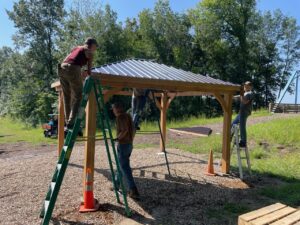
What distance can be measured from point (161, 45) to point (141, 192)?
27914 millimetres

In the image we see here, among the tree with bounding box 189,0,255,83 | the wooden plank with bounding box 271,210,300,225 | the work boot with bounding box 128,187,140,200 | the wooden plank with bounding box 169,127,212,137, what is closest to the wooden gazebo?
the work boot with bounding box 128,187,140,200

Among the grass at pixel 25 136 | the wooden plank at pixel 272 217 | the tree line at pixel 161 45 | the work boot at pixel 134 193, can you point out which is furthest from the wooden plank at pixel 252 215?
the tree line at pixel 161 45

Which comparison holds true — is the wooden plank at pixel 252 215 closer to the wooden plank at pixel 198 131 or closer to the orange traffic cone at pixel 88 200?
the orange traffic cone at pixel 88 200

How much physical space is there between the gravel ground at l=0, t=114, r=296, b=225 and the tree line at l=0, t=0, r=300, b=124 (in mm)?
17016

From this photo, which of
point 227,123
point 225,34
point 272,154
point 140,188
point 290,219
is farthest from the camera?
point 225,34

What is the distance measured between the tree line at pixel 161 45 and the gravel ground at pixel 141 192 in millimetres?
17016

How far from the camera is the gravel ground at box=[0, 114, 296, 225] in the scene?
221 inches

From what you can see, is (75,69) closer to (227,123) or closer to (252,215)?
(252,215)

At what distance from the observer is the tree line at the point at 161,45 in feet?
90.2

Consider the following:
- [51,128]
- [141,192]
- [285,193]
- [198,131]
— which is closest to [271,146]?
[198,131]

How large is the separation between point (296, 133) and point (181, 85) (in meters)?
7.70

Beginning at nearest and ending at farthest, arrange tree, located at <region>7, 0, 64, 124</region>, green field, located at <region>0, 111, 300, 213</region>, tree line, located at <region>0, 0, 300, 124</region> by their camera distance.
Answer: green field, located at <region>0, 111, 300, 213</region> < tree line, located at <region>0, 0, 300, 124</region> < tree, located at <region>7, 0, 64, 124</region>

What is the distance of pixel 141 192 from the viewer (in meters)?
7.05

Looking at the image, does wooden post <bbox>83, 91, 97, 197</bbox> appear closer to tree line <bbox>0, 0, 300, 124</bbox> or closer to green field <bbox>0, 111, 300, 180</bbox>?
green field <bbox>0, 111, 300, 180</bbox>
